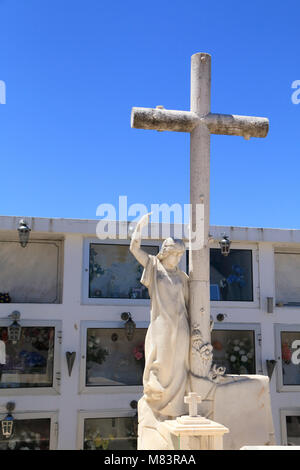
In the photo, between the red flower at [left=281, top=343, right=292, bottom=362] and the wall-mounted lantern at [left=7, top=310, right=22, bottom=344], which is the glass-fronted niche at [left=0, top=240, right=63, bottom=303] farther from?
A: the red flower at [left=281, top=343, right=292, bottom=362]

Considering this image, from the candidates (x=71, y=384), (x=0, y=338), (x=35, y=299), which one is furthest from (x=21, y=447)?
(x=35, y=299)

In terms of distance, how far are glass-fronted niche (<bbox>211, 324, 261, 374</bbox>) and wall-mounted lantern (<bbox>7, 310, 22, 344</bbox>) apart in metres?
4.66

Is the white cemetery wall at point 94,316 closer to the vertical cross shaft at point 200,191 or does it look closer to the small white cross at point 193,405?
the vertical cross shaft at point 200,191

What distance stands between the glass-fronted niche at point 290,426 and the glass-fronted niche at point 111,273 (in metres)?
4.33

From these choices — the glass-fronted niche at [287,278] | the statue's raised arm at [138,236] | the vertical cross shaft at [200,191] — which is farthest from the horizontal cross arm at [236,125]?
the glass-fronted niche at [287,278]

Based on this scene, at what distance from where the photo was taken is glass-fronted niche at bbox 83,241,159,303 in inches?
477

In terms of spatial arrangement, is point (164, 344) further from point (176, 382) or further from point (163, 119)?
point (163, 119)

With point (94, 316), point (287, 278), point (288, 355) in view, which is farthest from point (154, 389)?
point (287, 278)

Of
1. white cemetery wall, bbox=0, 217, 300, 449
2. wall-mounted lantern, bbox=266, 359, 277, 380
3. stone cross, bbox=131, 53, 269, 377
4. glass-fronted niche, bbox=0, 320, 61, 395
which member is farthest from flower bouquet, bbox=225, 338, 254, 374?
stone cross, bbox=131, 53, 269, 377

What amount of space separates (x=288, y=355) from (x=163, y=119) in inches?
330

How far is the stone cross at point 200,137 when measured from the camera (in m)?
6.43

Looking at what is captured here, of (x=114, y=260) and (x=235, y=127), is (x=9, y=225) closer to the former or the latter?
(x=114, y=260)

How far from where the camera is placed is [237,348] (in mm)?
12742
